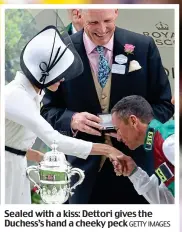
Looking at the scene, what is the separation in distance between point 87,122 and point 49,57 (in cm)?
34

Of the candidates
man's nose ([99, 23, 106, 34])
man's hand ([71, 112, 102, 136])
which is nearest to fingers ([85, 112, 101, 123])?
man's hand ([71, 112, 102, 136])

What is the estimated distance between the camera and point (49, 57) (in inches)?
96.7

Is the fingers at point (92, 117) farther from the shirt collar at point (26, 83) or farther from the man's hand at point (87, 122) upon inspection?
the shirt collar at point (26, 83)

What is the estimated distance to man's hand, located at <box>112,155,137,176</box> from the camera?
2.48 meters

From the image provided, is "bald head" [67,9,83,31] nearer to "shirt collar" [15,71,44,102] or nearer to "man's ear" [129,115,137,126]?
"shirt collar" [15,71,44,102]

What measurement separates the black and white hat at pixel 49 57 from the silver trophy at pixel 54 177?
317 mm

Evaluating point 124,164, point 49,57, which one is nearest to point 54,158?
point 124,164

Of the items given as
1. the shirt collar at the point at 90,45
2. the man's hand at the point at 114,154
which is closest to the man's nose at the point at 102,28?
the shirt collar at the point at 90,45

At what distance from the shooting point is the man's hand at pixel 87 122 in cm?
247

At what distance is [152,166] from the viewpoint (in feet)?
8.13

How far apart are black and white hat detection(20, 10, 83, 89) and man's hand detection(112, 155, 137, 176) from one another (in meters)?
0.43

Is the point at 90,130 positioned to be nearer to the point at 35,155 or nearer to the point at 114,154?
the point at 114,154
